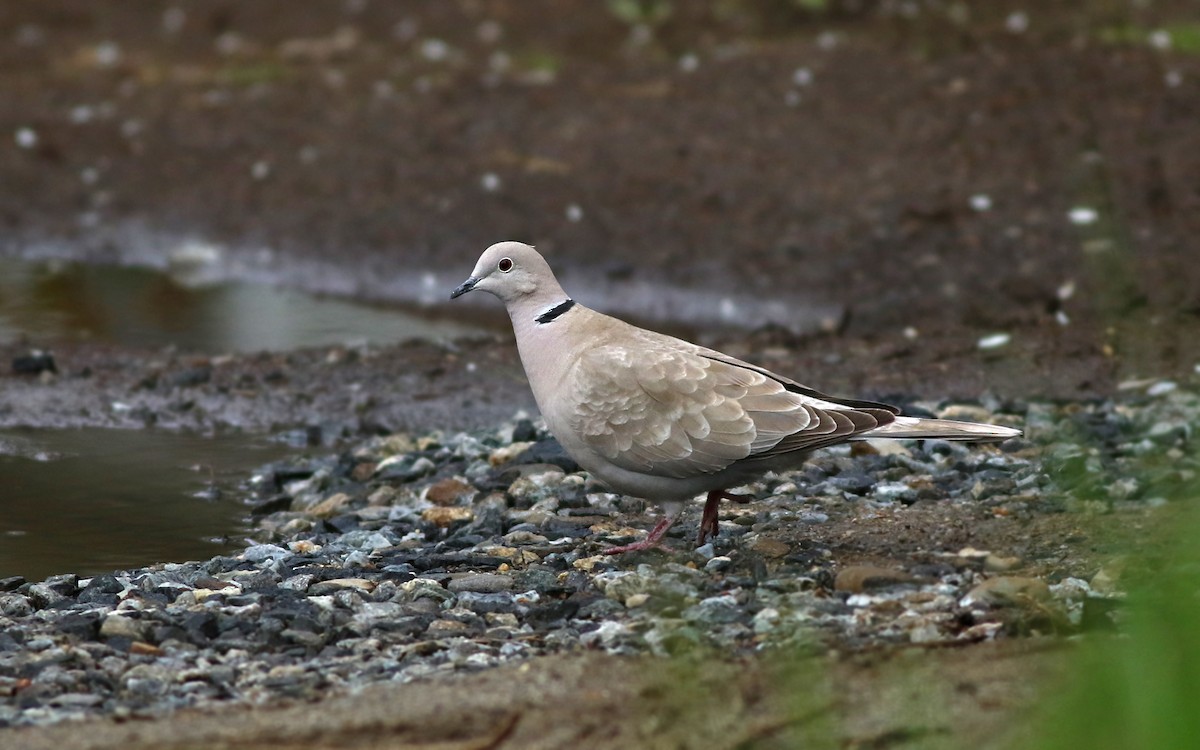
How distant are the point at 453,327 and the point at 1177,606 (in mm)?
7520

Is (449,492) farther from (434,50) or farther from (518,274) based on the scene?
(434,50)

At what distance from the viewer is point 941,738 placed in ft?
Answer: 11.1

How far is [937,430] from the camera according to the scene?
199 inches

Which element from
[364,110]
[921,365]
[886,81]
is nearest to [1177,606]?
[921,365]

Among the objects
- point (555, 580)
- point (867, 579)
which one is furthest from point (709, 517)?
point (867, 579)

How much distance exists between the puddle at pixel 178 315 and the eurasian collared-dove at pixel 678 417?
4369 millimetres

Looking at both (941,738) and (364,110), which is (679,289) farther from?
(941,738)

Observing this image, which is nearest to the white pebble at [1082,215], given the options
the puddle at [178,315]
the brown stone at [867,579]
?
the puddle at [178,315]

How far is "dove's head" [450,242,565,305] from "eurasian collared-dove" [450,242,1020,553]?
0.25 m

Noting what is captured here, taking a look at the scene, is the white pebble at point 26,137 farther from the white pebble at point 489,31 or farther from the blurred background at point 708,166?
the white pebble at point 489,31

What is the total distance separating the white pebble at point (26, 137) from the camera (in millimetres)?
13500

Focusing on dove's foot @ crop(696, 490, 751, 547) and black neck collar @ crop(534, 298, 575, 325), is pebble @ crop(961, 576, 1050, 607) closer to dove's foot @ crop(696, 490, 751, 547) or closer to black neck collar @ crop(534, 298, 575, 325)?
dove's foot @ crop(696, 490, 751, 547)

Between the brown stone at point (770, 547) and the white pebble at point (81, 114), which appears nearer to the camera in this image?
the brown stone at point (770, 547)

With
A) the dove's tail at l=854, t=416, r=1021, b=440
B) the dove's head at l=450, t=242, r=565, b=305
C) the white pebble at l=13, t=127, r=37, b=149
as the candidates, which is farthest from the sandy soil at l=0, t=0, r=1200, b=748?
the dove's head at l=450, t=242, r=565, b=305
